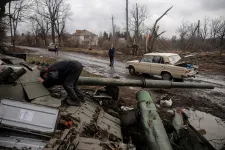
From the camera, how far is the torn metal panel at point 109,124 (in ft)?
15.5

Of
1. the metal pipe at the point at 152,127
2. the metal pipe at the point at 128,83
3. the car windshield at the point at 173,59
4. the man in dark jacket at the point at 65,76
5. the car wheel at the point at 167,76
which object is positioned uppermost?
the car windshield at the point at 173,59

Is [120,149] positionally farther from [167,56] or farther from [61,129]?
[167,56]

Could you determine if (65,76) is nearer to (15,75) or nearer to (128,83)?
(15,75)

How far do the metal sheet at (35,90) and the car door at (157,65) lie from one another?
9806 millimetres

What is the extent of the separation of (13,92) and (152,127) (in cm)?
312

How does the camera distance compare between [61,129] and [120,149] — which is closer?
[120,149]

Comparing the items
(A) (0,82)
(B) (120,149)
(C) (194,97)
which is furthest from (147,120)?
(C) (194,97)

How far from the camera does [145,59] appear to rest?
584 inches

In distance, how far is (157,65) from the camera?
13852 mm

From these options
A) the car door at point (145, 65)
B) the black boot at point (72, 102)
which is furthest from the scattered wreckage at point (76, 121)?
the car door at point (145, 65)

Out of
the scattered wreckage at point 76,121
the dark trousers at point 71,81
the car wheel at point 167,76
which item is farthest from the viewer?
the car wheel at point 167,76

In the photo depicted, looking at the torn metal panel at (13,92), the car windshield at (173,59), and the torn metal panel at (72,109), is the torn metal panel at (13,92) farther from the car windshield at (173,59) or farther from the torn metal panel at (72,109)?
the car windshield at (173,59)

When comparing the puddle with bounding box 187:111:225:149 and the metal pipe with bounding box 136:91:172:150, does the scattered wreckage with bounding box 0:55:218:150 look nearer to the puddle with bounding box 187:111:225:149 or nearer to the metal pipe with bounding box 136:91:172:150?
the metal pipe with bounding box 136:91:172:150

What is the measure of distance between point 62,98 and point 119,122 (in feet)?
5.34
